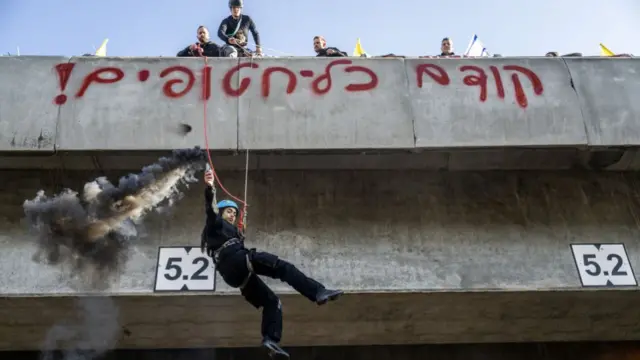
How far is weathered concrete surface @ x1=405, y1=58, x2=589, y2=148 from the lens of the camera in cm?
734

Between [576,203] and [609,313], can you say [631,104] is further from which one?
[609,313]

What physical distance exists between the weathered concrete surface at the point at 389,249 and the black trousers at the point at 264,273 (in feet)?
2.93

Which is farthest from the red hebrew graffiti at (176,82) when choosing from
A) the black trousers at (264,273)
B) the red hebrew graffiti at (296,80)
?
the black trousers at (264,273)

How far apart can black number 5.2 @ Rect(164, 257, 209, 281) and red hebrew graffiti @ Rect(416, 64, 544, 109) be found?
10.9ft

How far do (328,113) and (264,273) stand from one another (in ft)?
7.10

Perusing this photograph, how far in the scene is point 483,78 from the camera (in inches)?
303

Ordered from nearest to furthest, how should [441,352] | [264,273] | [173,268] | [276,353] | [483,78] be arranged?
1. [276,353]
2. [264,273]
3. [173,268]
4. [483,78]
5. [441,352]

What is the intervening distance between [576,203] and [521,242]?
Result: 99cm

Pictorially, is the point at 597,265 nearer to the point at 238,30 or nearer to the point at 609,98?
the point at 609,98

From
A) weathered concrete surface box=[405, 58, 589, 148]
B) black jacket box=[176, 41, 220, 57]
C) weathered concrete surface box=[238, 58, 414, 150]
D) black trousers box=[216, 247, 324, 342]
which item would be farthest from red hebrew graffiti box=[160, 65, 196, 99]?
weathered concrete surface box=[405, 58, 589, 148]

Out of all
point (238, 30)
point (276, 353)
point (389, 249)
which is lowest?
point (276, 353)

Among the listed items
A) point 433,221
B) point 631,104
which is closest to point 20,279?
point 433,221

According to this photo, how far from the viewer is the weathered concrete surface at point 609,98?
7398 millimetres

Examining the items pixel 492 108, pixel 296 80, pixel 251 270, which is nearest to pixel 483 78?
pixel 492 108
